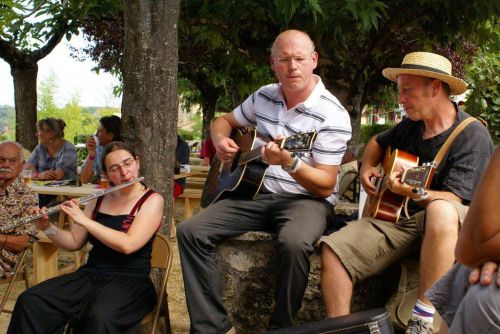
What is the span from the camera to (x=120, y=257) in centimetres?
339

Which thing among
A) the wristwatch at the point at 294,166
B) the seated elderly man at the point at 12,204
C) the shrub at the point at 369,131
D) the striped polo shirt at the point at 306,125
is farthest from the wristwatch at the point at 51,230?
the shrub at the point at 369,131

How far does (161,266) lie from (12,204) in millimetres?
1303

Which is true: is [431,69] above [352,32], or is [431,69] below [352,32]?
below

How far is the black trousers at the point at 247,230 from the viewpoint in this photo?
3.06 meters

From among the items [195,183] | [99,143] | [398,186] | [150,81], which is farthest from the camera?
[195,183]

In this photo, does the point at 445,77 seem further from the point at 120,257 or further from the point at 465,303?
the point at 120,257

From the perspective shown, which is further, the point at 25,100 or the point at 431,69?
the point at 25,100

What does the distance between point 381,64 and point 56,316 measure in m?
5.85

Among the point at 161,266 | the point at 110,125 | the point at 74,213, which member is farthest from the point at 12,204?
the point at 110,125

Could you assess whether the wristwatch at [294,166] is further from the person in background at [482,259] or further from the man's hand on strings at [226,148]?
the person in background at [482,259]

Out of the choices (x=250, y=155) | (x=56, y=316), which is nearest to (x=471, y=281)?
(x=250, y=155)

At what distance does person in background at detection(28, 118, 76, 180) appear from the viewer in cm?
691

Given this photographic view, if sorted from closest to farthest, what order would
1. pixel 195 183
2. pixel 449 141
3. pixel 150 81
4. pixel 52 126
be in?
pixel 449 141, pixel 150 81, pixel 52 126, pixel 195 183

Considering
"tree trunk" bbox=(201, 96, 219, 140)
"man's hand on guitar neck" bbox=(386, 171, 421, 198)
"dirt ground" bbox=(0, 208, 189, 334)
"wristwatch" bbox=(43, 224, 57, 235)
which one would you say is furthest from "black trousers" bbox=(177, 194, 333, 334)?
"tree trunk" bbox=(201, 96, 219, 140)
